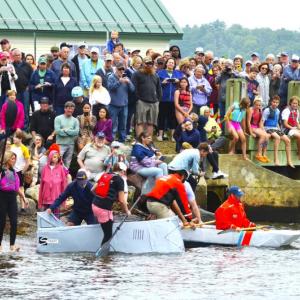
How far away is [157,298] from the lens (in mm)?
21781

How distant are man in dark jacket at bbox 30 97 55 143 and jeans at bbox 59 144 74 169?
461 millimetres

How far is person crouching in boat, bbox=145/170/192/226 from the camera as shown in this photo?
88.3ft

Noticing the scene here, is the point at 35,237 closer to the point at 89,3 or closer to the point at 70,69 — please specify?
the point at 70,69

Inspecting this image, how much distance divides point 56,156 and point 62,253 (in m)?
2.55

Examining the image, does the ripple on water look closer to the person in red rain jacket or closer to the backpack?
the person in red rain jacket

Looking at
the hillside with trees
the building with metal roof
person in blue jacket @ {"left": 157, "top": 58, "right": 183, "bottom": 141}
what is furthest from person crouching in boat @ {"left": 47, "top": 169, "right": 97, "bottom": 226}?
the hillside with trees

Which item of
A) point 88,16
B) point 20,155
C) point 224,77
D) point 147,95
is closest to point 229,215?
point 20,155

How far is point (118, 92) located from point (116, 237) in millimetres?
6534

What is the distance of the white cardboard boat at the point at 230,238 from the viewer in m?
27.8

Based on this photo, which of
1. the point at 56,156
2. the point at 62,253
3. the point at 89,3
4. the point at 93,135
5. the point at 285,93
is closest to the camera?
the point at 62,253

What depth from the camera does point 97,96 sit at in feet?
103

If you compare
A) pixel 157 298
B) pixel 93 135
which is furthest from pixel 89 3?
pixel 157 298

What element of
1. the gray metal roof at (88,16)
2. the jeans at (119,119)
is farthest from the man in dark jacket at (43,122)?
the gray metal roof at (88,16)

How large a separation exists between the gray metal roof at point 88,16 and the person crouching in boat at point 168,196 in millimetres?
18867
